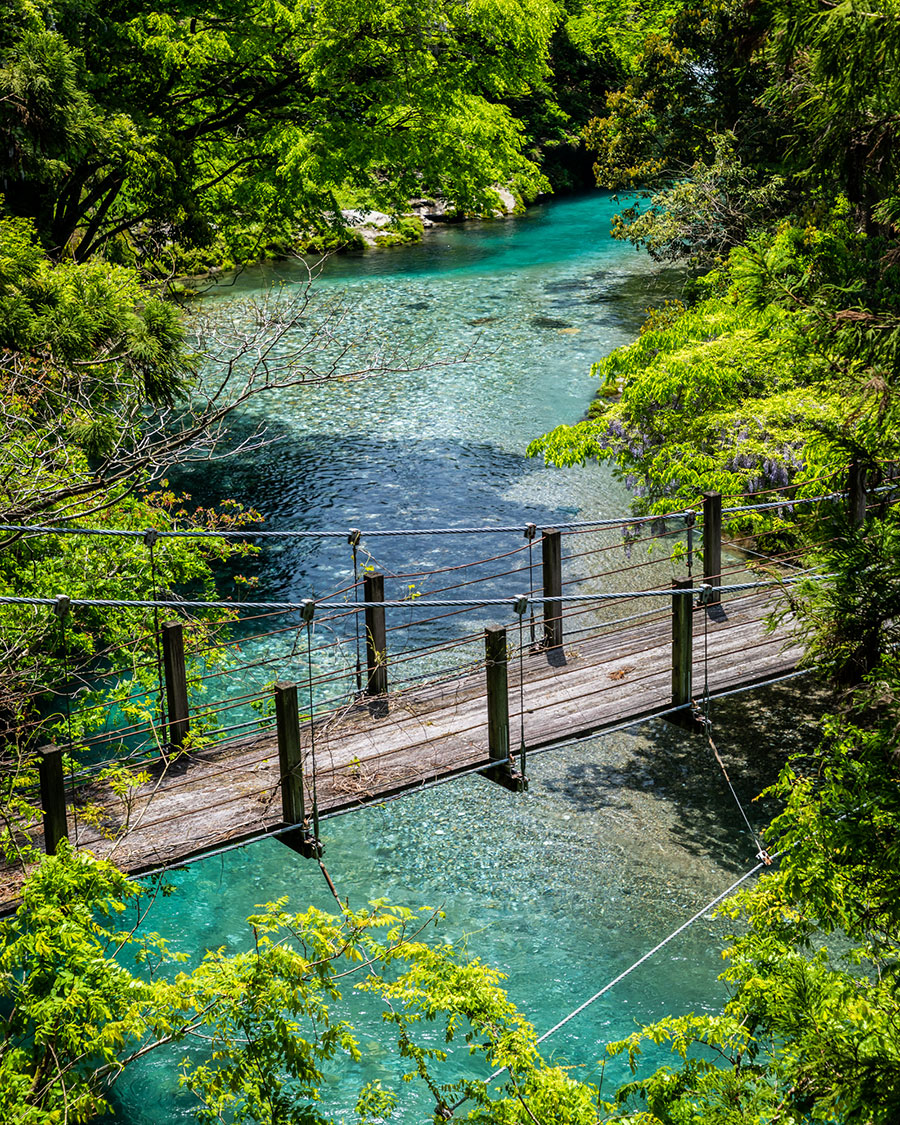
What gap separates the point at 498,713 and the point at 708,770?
413cm

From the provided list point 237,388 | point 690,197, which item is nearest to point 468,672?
point 690,197

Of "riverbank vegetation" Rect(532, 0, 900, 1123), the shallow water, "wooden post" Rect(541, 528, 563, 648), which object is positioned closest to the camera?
"riverbank vegetation" Rect(532, 0, 900, 1123)

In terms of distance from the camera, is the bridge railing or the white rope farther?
the white rope

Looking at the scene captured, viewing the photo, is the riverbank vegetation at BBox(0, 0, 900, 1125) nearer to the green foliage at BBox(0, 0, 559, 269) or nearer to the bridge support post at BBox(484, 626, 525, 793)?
the green foliage at BBox(0, 0, 559, 269)

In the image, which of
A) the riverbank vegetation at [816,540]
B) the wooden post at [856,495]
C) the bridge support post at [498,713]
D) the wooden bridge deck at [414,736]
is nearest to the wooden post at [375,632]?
the wooden bridge deck at [414,736]

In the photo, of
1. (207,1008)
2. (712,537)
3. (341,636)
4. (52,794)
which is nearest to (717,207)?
(341,636)

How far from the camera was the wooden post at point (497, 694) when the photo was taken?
648cm

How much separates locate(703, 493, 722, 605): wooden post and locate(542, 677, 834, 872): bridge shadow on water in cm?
163

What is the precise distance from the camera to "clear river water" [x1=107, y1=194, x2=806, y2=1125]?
7.69 meters

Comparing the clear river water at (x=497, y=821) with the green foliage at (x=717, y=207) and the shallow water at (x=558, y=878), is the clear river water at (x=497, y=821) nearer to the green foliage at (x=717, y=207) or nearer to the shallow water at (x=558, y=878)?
the shallow water at (x=558, y=878)

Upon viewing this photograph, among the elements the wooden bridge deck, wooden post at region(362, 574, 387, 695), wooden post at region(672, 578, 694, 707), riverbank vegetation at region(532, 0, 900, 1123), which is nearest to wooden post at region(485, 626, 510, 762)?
the wooden bridge deck

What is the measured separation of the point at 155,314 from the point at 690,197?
849 centimetres

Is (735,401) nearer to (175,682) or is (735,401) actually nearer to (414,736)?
(414,736)

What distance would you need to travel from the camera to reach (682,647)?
23.7ft
